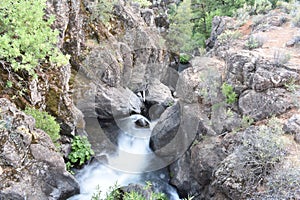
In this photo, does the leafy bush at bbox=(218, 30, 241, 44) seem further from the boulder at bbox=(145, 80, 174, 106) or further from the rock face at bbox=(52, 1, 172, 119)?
the rock face at bbox=(52, 1, 172, 119)

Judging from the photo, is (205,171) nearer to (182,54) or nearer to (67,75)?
(67,75)

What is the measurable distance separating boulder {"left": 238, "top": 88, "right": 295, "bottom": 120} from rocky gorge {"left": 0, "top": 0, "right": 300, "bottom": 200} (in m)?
0.03

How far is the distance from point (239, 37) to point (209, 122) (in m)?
5.52

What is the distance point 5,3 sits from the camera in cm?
596

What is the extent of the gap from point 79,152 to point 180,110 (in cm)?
383

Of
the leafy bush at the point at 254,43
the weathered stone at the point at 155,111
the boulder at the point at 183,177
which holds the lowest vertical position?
the weathered stone at the point at 155,111

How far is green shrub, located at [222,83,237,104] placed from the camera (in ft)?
28.2

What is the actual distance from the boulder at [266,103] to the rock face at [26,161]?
5489mm

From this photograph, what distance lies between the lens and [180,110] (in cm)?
987

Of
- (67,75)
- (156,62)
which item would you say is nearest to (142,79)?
(156,62)

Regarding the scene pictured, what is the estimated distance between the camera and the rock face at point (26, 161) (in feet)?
18.1

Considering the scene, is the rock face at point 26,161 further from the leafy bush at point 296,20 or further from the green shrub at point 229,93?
the leafy bush at point 296,20

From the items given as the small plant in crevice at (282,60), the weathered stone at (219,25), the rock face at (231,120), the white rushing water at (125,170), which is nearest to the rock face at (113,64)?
the white rushing water at (125,170)

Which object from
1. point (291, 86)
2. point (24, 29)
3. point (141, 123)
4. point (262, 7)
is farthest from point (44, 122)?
point (262, 7)
